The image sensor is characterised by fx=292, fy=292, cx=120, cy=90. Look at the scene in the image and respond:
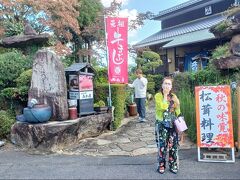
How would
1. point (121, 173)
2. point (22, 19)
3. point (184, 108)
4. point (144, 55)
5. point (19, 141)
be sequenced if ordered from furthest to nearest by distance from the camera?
point (144, 55), point (22, 19), point (184, 108), point (19, 141), point (121, 173)

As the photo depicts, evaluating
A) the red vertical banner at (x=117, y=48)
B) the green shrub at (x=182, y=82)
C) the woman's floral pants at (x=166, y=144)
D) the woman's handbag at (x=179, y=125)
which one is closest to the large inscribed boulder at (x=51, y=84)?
the red vertical banner at (x=117, y=48)

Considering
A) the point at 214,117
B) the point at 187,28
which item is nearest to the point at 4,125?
the point at 214,117

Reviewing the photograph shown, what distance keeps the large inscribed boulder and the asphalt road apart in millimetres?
1341

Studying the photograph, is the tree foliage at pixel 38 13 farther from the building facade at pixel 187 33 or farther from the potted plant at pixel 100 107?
the building facade at pixel 187 33

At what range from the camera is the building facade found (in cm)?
1775

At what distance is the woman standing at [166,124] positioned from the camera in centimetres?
505

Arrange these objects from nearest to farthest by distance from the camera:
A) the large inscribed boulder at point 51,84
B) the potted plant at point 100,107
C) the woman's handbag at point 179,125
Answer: the woman's handbag at point 179,125, the large inscribed boulder at point 51,84, the potted plant at point 100,107

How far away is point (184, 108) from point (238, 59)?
295cm

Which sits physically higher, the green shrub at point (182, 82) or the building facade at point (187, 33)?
the building facade at point (187, 33)

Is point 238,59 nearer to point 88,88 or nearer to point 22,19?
point 88,88

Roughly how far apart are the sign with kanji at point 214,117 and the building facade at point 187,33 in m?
10.5

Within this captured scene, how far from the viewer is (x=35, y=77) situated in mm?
7500

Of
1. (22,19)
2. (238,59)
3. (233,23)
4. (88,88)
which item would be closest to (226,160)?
(88,88)

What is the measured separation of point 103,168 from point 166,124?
1460 mm
